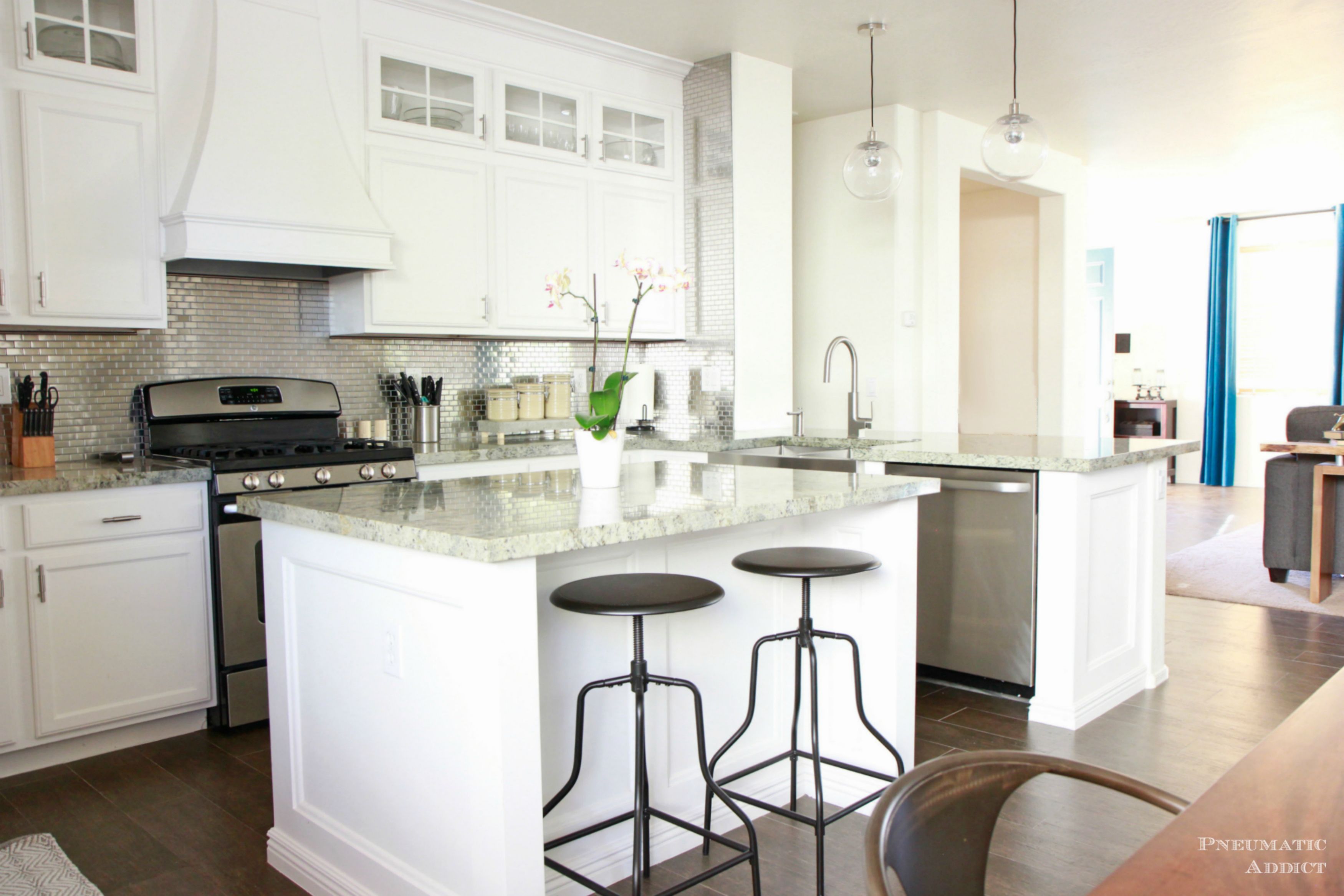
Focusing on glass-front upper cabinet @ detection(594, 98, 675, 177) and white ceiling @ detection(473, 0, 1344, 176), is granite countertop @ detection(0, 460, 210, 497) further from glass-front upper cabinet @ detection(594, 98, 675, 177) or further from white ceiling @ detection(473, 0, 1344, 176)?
glass-front upper cabinet @ detection(594, 98, 675, 177)

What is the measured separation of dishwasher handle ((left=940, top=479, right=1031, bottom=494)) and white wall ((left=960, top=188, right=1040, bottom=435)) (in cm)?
434

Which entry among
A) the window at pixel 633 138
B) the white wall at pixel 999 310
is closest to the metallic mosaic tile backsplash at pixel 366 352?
the window at pixel 633 138

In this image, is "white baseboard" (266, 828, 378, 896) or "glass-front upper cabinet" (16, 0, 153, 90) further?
"glass-front upper cabinet" (16, 0, 153, 90)

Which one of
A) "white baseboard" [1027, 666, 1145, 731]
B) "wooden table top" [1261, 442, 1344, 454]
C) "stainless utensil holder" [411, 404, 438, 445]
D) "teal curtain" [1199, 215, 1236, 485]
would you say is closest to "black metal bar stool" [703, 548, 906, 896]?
"white baseboard" [1027, 666, 1145, 731]

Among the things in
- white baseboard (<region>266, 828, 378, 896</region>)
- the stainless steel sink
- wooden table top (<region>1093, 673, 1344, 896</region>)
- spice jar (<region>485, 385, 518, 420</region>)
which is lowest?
white baseboard (<region>266, 828, 378, 896</region>)

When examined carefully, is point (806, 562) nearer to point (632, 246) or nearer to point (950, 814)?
point (950, 814)

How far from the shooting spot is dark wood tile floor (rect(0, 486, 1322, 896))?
7.57 ft

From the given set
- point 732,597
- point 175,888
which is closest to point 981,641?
point 732,597

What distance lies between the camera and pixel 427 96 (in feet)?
13.5

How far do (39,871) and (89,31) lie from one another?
261cm

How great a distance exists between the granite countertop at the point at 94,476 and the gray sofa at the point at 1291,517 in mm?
5406

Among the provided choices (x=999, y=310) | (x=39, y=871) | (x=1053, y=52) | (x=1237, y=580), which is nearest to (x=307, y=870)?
(x=39, y=871)

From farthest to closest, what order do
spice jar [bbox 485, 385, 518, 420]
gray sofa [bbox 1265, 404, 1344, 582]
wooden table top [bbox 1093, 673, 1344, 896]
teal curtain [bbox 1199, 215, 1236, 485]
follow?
1. teal curtain [bbox 1199, 215, 1236, 485]
2. gray sofa [bbox 1265, 404, 1344, 582]
3. spice jar [bbox 485, 385, 518, 420]
4. wooden table top [bbox 1093, 673, 1344, 896]

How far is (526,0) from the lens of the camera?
4055mm
